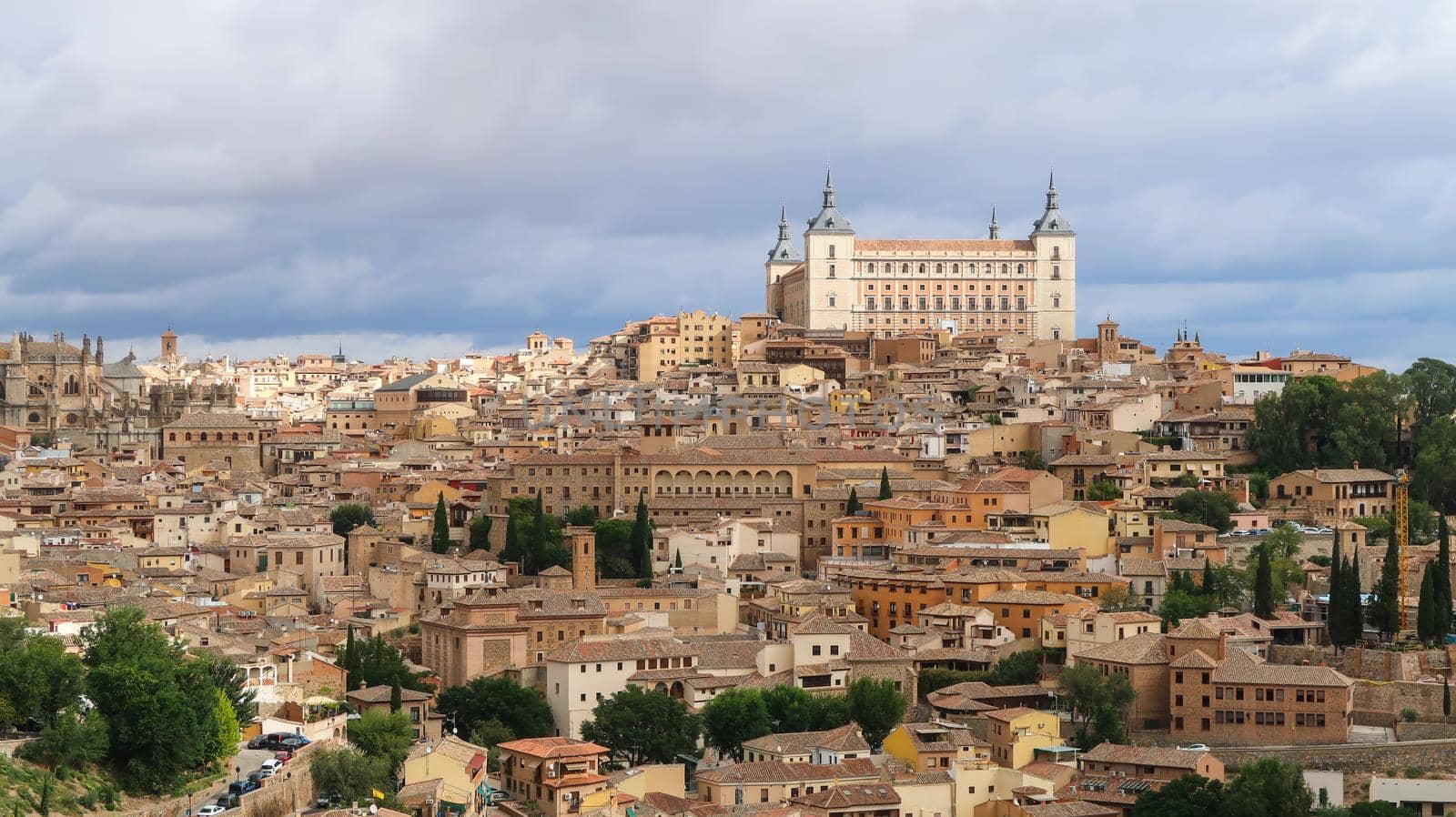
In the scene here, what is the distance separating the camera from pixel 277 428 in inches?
3127

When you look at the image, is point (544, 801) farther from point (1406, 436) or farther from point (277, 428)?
point (277, 428)

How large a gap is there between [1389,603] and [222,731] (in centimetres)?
2231

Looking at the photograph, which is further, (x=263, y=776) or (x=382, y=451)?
(x=382, y=451)

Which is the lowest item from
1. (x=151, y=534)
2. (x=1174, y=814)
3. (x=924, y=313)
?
(x=1174, y=814)

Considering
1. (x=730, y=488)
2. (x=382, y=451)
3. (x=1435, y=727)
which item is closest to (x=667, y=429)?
(x=730, y=488)

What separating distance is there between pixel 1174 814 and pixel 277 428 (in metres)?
49.2

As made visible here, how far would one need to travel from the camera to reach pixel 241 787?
31766 millimetres

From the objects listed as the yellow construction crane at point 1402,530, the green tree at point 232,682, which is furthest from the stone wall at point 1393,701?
the green tree at point 232,682

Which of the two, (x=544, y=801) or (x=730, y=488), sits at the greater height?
(x=730, y=488)

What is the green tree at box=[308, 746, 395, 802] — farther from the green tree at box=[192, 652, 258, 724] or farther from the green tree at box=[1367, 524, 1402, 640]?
the green tree at box=[1367, 524, 1402, 640]

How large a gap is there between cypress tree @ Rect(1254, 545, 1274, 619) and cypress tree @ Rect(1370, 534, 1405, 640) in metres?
2.00

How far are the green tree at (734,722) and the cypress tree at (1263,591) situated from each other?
11.1 metres

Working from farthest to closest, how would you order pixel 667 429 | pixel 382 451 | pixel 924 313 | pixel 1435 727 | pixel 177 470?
pixel 924 313, pixel 382 451, pixel 177 470, pixel 667 429, pixel 1435 727

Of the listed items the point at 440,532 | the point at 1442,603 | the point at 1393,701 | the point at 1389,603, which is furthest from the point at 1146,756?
the point at 440,532
